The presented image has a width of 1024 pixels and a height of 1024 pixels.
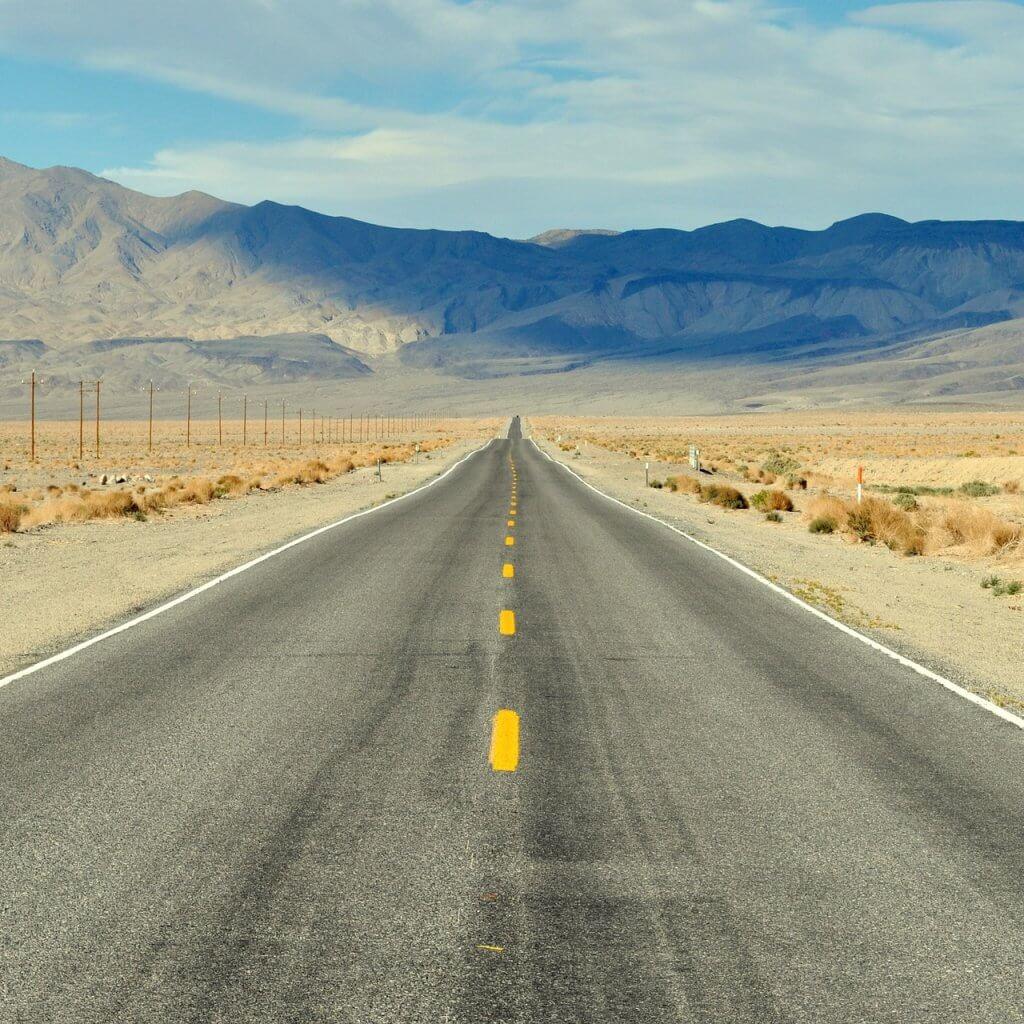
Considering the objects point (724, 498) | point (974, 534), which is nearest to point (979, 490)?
point (724, 498)

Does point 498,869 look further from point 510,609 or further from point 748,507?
→ point 748,507

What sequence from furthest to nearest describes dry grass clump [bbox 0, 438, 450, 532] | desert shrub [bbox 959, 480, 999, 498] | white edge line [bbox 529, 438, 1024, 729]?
desert shrub [bbox 959, 480, 999, 498], dry grass clump [bbox 0, 438, 450, 532], white edge line [bbox 529, 438, 1024, 729]

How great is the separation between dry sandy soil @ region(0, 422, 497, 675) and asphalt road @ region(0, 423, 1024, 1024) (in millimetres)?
1411

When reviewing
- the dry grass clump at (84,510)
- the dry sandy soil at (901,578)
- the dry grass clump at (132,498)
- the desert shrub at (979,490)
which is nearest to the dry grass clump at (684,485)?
the dry sandy soil at (901,578)

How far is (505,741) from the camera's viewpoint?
8.12m

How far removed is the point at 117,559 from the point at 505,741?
13449 millimetres

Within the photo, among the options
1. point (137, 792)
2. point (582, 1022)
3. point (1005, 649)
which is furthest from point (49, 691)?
point (1005, 649)

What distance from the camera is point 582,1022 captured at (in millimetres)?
4297

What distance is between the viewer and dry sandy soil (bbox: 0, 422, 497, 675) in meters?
13.2

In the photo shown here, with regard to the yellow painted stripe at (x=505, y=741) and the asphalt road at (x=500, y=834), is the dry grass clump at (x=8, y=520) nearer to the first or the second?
the asphalt road at (x=500, y=834)

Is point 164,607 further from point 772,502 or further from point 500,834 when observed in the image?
point 772,502

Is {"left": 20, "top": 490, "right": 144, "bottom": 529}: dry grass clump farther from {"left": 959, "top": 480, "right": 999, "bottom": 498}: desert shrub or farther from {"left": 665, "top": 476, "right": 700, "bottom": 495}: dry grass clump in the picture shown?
{"left": 959, "top": 480, "right": 999, "bottom": 498}: desert shrub

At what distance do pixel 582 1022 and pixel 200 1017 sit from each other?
4.45 feet

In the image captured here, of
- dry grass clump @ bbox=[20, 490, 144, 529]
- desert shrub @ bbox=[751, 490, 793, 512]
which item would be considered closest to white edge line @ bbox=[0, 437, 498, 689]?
dry grass clump @ bbox=[20, 490, 144, 529]
